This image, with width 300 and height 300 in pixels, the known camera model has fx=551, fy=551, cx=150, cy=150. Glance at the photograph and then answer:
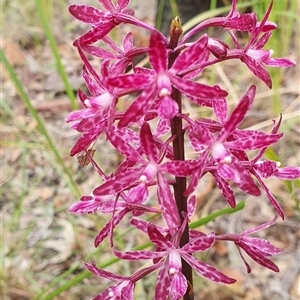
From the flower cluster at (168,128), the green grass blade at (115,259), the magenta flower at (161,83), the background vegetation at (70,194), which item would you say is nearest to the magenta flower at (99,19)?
the flower cluster at (168,128)

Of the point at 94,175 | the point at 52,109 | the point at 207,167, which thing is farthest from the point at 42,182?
the point at 207,167

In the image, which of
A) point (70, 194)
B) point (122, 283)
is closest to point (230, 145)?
point (122, 283)

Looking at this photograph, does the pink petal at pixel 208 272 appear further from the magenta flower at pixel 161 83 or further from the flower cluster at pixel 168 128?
the magenta flower at pixel 161 83

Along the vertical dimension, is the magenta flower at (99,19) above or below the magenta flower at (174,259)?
above

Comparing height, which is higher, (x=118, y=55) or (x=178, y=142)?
(x=118, y=55)

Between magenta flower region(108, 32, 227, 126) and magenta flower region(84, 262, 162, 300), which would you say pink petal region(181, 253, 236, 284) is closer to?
magenta flower region(84, 262, 162, 300)

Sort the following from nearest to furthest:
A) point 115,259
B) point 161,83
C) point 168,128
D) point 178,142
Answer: point 161,83
point 178,142
point 168,128
point 115,259

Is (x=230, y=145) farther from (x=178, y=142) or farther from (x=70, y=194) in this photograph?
(x=70, y=194)

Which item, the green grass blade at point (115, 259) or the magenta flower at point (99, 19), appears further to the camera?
the green grass blade at point (115, 259)

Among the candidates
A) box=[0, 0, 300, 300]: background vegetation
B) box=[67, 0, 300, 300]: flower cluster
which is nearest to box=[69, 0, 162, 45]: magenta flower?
box=[67, 0, 300, 300]: flower cluster
